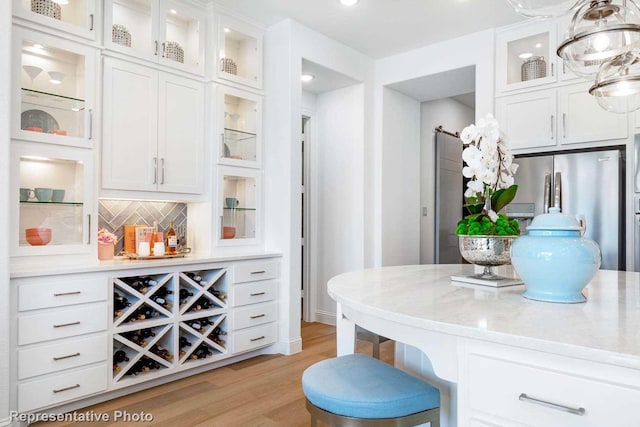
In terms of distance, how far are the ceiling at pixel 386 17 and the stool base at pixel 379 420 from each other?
3.00 meters

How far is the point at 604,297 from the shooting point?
1291 millimetres

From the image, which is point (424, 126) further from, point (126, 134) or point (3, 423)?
point (3, 423)

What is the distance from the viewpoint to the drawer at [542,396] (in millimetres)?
761

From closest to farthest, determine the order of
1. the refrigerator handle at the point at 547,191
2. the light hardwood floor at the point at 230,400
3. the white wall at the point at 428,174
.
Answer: the light hardwood floor at the point at 230,400 < the refrigerator handle at the point at 547,191 < the white wall at the point at 428,174

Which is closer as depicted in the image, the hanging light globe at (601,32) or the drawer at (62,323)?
the hanging light globe at (601,32)

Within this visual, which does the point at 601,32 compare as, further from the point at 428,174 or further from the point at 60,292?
the point at 428,174

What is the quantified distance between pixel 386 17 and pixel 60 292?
308cm

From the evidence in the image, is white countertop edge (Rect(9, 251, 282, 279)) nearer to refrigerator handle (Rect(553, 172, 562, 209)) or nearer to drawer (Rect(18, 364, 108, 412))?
drawer (Rect(18, 364, 108, 412))

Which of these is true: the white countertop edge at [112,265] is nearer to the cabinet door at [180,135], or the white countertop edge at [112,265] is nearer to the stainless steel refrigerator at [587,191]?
the cabinet door at [180,135]

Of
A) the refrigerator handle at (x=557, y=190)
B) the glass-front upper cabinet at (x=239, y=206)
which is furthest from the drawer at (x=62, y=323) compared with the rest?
the refrigerator handle at (x=557, y=190)

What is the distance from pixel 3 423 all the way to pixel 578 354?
98.6 inches

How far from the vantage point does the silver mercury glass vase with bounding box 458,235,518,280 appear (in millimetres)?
1450

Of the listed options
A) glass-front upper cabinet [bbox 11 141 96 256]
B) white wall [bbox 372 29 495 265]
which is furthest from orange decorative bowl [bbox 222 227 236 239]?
white wall [bbox 372 29 495 265]

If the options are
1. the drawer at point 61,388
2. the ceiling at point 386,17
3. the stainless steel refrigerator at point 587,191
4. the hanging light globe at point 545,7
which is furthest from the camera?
the ceiling at point 386,17
